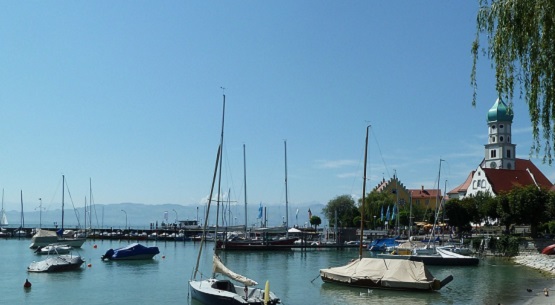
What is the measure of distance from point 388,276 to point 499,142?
102378 millimetres

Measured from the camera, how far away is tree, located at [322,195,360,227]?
395ft

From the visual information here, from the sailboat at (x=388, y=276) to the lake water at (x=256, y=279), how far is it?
20.7 inches

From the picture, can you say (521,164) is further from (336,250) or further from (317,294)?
(317,294)

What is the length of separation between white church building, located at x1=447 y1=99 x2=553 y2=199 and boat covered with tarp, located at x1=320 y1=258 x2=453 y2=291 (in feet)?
282

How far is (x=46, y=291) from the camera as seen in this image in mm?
42625

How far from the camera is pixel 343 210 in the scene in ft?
412

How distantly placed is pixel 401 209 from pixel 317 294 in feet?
281

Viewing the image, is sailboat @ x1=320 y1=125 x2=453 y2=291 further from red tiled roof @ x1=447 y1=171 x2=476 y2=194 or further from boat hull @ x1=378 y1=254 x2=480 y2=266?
red tiled roof @ x1=447 y1=171 x2=476 y2=194

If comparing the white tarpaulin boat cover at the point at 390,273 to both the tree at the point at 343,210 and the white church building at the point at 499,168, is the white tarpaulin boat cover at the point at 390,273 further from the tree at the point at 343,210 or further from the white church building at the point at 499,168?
the white church building at the point at 499,168

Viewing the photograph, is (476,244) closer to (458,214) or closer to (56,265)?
(458,214)

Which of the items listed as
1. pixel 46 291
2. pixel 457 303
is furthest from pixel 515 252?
pixel 46 291

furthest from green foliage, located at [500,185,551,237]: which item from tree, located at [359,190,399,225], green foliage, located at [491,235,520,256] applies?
tree, located at [359,190,399,225]

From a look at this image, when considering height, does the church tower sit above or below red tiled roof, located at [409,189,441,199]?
above

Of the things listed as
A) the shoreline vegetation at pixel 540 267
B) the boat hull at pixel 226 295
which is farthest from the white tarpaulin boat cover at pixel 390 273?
the boat hull at pixel 226 295
